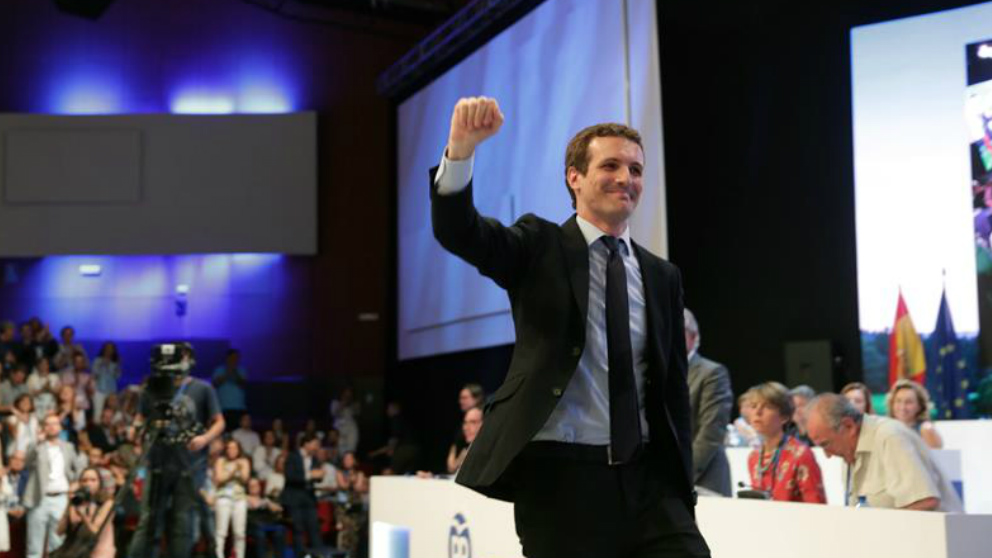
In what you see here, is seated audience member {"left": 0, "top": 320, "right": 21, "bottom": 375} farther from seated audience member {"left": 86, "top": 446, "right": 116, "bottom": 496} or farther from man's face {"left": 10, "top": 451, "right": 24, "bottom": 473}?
man's face {"left": 10, "top": 451, "right": 24, "bottom": 473}

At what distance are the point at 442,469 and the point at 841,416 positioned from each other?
9627 millimetres

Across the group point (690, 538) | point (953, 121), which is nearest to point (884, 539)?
point (690, 538)

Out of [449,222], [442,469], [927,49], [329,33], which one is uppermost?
[329,33]

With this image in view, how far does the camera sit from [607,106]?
9.07 m

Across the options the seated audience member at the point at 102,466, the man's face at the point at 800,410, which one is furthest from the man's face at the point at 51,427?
the man's face at the point at 800,410

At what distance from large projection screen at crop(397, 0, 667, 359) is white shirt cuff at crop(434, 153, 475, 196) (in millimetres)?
6370

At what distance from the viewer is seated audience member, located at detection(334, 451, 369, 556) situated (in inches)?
398

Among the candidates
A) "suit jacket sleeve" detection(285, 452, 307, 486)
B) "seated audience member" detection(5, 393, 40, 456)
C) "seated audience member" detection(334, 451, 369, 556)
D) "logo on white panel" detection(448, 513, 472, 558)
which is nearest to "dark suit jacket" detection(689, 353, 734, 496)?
"logo on white panel" detection(448, 513, 472, 558)

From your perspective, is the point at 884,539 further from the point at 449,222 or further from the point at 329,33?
the point at 329,33

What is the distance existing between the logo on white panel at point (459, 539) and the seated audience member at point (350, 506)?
11.5 feet

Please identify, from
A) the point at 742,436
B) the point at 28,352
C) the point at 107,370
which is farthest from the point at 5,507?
the point at 742,436

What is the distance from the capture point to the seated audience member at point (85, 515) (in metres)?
8.78

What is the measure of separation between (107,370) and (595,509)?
12204 millimetres

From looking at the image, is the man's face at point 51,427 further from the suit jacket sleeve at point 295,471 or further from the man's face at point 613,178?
the man's face at point 613,178
